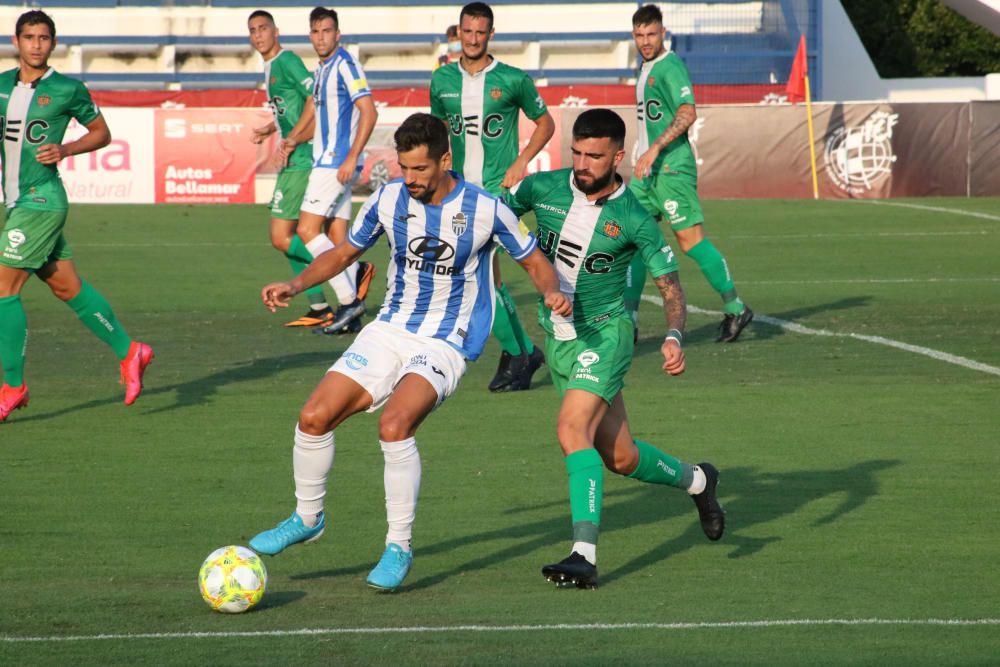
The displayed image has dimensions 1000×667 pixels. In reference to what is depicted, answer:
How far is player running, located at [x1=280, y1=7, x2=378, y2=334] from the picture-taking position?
1185 cm

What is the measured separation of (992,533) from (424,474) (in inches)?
106

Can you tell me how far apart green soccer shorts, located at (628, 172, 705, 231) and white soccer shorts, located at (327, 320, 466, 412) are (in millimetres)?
5626

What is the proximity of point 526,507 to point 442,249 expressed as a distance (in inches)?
57.5

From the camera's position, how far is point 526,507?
6727mm

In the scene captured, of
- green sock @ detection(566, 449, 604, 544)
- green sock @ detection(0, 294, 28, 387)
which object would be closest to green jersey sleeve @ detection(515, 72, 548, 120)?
green sock @ detection(0, 294, 28, 387)

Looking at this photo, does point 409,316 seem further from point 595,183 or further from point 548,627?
point 548,627

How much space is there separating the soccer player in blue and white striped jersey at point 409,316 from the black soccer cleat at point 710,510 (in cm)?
110

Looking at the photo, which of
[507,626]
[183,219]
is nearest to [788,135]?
[183,219]

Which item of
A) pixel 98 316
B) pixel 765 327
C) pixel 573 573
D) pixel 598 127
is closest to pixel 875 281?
pixel 765 327

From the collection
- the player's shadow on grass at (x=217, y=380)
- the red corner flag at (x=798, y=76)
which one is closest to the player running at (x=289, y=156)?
the player's shadow on grass at (x=217, y=380)

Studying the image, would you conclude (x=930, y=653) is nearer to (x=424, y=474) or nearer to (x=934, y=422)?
(x=424, y=474)

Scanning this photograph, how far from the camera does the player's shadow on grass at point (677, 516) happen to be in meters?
5.92

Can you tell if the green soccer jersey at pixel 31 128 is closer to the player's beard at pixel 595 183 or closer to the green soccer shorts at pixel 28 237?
the green soccer shorts at pixel 28 237

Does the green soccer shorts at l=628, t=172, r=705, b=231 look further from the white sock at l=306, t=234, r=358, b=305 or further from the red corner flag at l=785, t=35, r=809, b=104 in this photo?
the red corner flag at l=785, t=35, r=809, b=104
